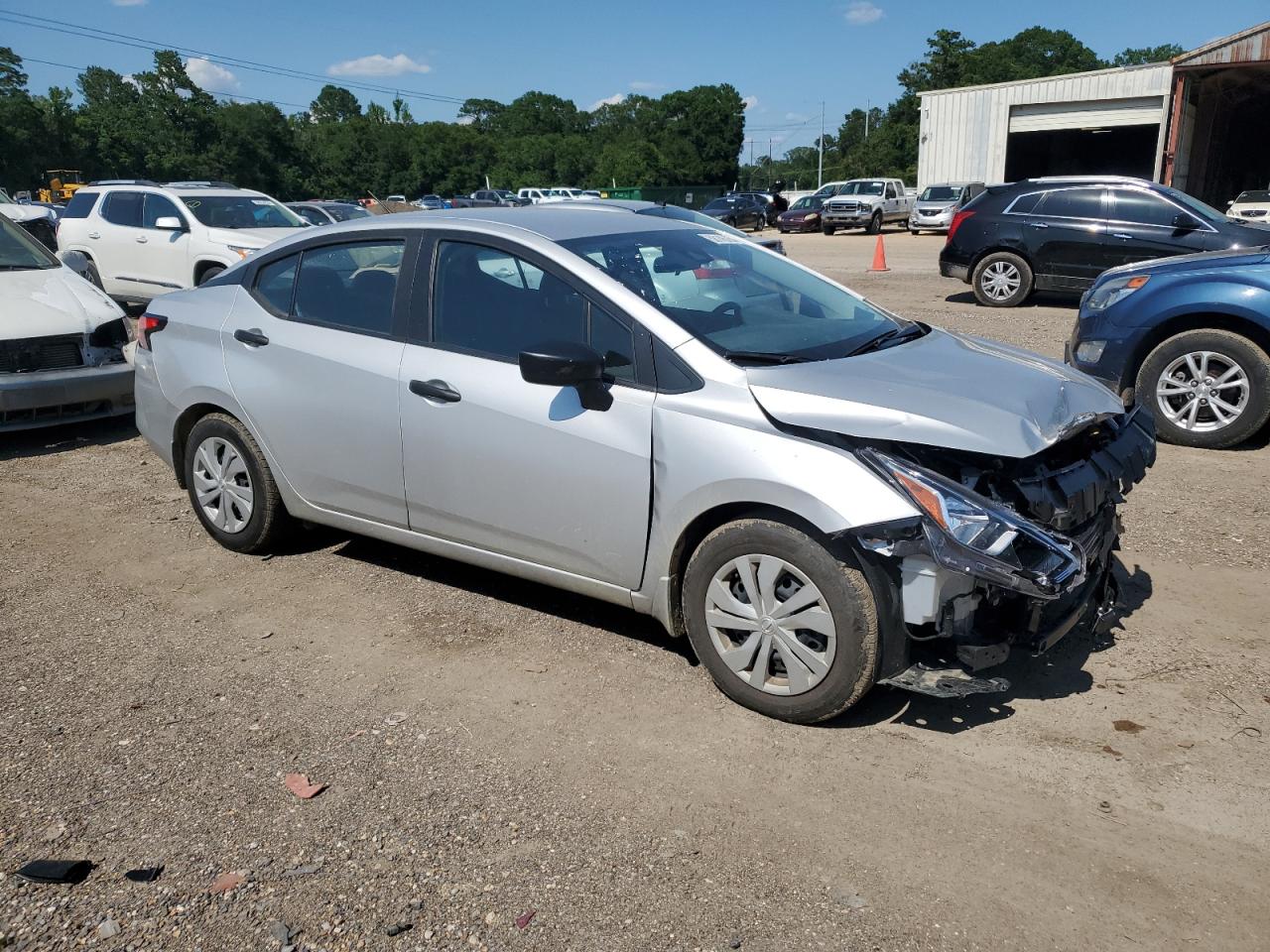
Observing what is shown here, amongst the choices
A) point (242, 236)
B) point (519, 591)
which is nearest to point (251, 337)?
point (519, 591)

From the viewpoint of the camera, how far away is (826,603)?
342cm

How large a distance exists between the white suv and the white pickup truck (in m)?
26.1

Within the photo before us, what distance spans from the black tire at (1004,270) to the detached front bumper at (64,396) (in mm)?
10896

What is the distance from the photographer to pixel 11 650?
14.5 ft

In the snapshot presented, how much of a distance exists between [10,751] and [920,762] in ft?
10.2

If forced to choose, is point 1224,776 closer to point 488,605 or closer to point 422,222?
point 488,605

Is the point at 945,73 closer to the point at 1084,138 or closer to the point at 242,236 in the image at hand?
the point at 1084,138

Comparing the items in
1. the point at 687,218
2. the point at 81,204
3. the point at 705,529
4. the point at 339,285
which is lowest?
the point at 705,529

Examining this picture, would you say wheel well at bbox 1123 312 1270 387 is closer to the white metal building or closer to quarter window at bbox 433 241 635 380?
quarter window at bbox 433 241 635 380

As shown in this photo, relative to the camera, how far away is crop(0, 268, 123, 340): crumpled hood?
754 cm

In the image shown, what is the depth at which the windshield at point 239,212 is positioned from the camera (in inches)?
527

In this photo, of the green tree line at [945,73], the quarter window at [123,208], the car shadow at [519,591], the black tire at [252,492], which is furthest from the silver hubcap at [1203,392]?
the green tree line at [945,73]

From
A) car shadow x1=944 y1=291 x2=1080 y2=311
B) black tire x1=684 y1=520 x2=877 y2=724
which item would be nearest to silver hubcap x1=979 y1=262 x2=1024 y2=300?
car shadow x1=944 y1=291 x2=1080 y2=311

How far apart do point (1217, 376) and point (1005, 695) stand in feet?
13.8
